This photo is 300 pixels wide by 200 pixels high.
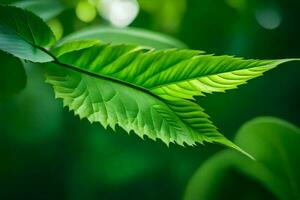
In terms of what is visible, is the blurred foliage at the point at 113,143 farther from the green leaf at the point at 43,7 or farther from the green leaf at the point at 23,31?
the green leaf at the point at 23,31

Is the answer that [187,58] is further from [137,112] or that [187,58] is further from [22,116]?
[22,116]

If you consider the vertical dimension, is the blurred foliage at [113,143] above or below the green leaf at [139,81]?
below

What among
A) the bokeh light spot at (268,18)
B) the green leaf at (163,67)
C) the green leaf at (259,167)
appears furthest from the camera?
the bokeh light spot at (268,18)

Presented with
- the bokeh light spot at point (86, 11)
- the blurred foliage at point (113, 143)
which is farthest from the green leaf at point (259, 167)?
the bokeh light spot at point (86, 11)

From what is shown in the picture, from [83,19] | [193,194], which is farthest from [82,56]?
[83,19]

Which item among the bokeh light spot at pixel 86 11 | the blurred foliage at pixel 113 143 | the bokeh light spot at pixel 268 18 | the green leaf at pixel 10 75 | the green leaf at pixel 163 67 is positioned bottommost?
the blurred foliage at pixel 113 143
